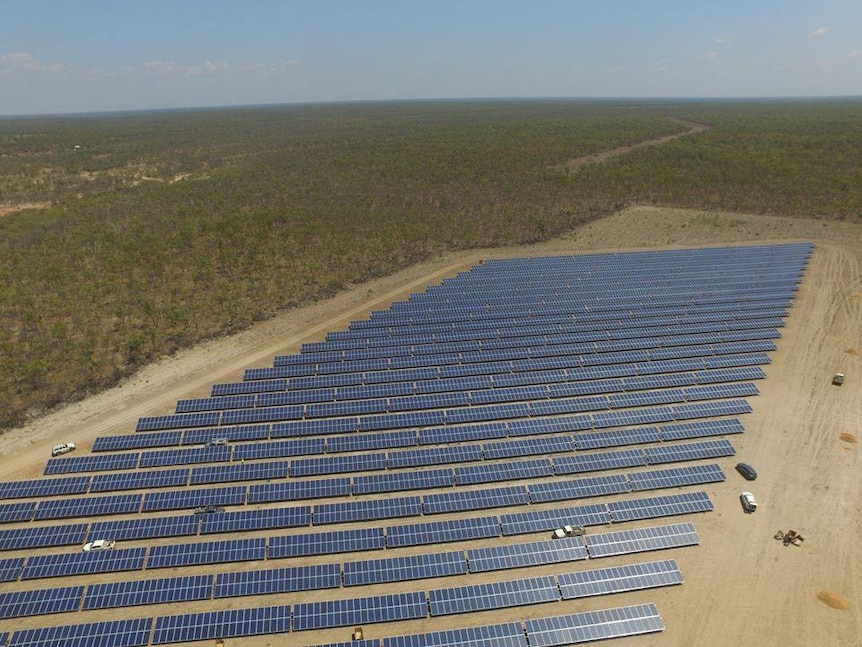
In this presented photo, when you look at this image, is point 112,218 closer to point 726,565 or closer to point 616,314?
point 616,314

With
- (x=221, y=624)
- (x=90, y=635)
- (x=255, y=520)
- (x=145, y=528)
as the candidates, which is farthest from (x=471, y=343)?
(x=90, y=635)

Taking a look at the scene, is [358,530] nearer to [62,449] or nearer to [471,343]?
[471,343]

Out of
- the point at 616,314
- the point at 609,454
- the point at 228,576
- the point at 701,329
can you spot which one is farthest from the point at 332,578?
the point at 701,329

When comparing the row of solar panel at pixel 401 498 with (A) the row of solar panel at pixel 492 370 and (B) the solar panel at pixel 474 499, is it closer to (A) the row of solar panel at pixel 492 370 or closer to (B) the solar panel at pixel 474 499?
(B) the solar panel at pixel 474 499

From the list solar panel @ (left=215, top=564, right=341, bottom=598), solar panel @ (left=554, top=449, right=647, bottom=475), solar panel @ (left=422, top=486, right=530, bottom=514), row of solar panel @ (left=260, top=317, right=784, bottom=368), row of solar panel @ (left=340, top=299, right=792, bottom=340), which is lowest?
solar panel @ (left=215, top=564, right=341, bottom=598)

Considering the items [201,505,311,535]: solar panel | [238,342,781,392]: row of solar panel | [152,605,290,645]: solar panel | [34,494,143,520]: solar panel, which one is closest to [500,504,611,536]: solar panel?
[201,505,311,535]: solar panel

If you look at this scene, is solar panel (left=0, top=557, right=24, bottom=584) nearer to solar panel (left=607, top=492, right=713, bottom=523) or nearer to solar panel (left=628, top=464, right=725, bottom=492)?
solar panel (left=607, top=492, right=713, bottom=523)
